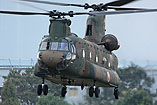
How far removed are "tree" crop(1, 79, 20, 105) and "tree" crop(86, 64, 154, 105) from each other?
7041 millimetres

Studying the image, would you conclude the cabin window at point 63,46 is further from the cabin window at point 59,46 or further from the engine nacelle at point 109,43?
the engine nacelle at point 109,43

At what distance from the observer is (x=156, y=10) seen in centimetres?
3144

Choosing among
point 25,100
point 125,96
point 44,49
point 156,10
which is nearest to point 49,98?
point 25,100

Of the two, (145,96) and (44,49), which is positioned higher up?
(44,49)

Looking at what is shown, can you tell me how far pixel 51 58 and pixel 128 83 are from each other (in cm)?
2824

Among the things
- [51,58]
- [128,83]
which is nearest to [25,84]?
[128,83]

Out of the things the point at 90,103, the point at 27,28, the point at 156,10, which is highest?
the point at 156,10

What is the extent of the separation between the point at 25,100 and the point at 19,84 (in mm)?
1328

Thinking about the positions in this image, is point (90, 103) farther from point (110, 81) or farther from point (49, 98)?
point (110, 81)

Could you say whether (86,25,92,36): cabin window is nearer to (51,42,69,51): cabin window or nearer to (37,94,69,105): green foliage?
(51,42,69,51): cabin window

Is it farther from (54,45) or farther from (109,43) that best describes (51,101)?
(54,45)

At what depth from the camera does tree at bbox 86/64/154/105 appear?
5815 cm

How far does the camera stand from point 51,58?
33719 mm

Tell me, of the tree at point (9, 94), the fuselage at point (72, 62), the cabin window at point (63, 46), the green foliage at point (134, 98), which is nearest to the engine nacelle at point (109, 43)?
the fuselage at point (72, 62)
